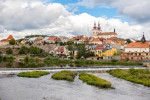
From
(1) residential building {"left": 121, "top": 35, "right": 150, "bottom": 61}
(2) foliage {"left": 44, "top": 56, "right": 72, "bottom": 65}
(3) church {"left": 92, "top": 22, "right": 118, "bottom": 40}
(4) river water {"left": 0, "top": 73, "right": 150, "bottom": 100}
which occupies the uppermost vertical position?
(3) church {"left": 92, "top": 22, "right": 118, "bottom": 40}

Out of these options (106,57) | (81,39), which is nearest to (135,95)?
(106,57)

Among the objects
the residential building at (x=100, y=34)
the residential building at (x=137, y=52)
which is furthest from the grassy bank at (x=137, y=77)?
the residential building at (x=100, y=34)

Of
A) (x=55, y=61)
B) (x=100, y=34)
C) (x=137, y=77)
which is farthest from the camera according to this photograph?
(x=100, y=34)

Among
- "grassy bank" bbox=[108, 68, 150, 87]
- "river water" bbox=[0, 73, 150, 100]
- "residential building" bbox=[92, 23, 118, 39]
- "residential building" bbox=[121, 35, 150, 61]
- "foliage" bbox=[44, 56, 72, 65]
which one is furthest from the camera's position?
"residential building" bbox=[92, 23, 118, 39]

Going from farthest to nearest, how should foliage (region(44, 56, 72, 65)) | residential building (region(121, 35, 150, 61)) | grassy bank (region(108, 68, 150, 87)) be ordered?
residential building (region(121, 35, 150, 61)), foliage (region(44, 56, 72, 65)), grassy bank (region(108, 68, 150, 87))

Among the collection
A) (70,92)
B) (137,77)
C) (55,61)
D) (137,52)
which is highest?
(137,52)

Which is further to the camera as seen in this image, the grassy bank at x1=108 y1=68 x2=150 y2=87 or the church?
the church

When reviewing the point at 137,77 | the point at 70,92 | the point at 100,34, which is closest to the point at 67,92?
the point at 70,92

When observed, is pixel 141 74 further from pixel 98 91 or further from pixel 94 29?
pixel 94 29

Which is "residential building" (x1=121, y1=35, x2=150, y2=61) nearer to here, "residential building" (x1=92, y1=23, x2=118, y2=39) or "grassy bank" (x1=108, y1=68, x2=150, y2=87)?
"grassy bank" (x1=108, y1=68, x2=150, y2=87)

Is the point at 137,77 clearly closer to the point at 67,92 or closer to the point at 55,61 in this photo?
the point at 67,92

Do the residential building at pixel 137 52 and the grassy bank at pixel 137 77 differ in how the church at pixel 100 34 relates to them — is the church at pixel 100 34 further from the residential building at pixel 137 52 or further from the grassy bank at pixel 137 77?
the grassy bank at pixel 137 77

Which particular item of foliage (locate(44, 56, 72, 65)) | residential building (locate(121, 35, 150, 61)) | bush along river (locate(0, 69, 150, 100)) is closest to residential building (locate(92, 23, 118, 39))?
residential building (locate(121, 35, 150, 61))

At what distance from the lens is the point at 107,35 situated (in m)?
146
